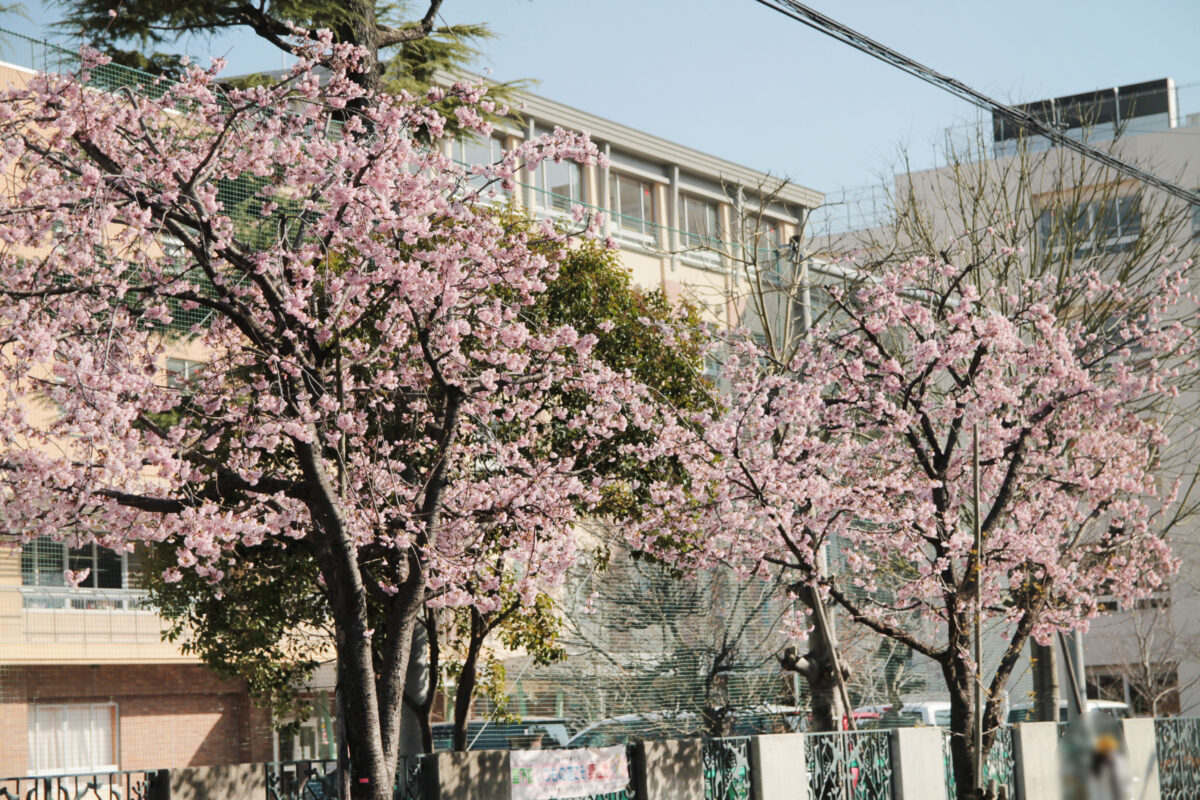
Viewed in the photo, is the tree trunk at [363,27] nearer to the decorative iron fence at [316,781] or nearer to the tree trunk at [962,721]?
the decorative iron fence at [316,781]

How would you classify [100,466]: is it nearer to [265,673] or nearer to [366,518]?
[366,518]

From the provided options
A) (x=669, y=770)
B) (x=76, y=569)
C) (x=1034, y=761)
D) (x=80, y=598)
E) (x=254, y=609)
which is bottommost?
(x=1034, y=761)

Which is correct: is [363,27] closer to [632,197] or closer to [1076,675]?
[1076,675]

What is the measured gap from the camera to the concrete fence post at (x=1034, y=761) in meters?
13.5

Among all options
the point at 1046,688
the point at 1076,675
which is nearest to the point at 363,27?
the point at 1046,688

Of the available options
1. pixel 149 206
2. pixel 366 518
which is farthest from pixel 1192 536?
pixel 149 206

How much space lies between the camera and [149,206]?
7.93m

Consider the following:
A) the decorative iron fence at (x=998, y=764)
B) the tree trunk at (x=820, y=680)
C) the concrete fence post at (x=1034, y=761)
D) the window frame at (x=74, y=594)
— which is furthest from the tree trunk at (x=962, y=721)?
the window frame at (x=74, y=594)

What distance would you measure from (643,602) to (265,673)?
5.20 metres

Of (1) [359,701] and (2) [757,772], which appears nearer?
(1) [359,701]

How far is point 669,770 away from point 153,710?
15450mm

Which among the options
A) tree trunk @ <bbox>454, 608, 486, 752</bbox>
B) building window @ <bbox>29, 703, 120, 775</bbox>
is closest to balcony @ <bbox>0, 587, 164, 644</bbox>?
building window @ <bbox>29, 703, 120, 775</bbox>

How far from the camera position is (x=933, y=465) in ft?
40.7

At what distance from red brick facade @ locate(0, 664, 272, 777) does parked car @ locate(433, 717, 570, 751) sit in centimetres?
501
